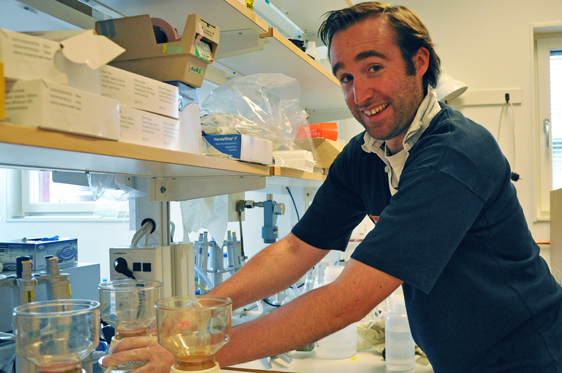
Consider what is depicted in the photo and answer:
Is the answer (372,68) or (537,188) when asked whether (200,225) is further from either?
(537,188)

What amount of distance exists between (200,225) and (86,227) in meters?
2.24

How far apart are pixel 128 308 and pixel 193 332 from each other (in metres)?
0.22

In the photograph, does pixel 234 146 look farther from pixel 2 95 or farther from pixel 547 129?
pixel 547 129

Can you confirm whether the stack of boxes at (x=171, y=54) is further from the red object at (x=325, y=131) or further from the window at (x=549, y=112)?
the window at (x=549, y=112)

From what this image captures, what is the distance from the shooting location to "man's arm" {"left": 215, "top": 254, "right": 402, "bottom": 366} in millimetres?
876

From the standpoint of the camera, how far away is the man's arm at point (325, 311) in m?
0.88

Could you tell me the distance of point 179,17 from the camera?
3.81 ft

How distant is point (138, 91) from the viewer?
0.80 metres

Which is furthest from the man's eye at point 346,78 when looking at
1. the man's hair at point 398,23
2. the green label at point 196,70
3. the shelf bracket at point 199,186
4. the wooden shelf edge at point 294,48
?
Answer: the green label at point 196,70

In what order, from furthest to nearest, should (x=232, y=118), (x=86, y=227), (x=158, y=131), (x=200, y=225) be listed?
(x=86, y=227) → (x=200, y=225) → (x=232, y=118) → (x=158, y=131)

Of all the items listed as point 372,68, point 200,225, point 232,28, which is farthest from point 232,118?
point 200,225

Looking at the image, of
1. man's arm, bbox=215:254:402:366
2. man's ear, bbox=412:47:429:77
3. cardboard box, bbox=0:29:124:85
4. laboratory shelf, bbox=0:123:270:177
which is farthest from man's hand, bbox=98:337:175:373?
man's ear, bbox=412:47:429:77

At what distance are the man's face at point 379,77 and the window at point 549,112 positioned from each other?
238 centimetres

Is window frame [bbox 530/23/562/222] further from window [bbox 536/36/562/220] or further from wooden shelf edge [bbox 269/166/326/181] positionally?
wooden shelf edge [bbox 269/166/326/181]
